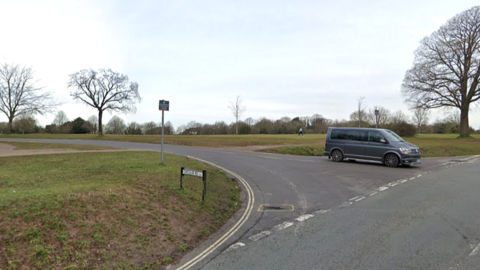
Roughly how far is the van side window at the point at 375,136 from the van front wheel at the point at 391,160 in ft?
3.13

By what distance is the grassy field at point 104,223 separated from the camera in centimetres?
372

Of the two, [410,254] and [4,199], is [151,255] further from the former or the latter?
[410,254]

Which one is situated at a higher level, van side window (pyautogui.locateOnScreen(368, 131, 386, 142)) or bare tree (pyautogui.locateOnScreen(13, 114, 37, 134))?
bare tree (pyautogui.locateOnScreen(13, 114, 37, 134))

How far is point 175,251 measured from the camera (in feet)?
14.2

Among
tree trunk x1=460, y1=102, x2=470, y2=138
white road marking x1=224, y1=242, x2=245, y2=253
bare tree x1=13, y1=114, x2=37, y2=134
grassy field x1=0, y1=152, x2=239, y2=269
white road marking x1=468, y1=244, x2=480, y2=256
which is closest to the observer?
grassy field x1=0, y1=152, x2=239, y2=269

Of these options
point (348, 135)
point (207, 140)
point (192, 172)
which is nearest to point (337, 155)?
point (348, 135)

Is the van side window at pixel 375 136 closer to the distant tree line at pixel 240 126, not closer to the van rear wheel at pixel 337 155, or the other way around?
the van rear wheel at pixel 337 155

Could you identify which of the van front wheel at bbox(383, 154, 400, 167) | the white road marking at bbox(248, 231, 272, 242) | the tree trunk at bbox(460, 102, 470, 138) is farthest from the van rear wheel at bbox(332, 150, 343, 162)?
the tree trunk at bbox(460, 102, 470, 138)

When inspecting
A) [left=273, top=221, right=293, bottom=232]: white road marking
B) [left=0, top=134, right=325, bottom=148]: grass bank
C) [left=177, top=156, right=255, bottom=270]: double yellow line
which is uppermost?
[left=0, top=134, right=325, bottom=148]: grass bank

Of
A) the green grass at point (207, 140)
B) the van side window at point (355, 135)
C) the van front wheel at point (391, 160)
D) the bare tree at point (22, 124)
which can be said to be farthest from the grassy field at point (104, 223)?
the bare tree at point (22, 124)

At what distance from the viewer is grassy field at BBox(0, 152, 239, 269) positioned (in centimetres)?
372

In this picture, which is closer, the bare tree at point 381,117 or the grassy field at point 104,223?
the grassy field at point 104,223

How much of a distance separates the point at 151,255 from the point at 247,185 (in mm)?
5547

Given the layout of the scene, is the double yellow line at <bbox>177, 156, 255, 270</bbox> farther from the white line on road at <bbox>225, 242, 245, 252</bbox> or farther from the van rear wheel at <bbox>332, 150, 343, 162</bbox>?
the van rear wheel at <bbox>332, 150, 343, 162</bbox>
